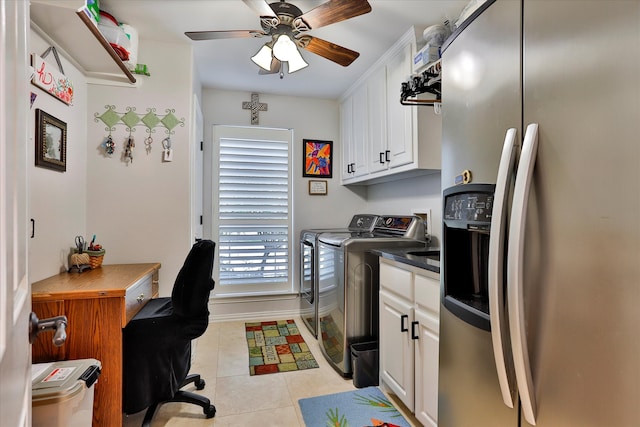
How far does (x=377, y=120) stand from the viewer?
2.80 metres

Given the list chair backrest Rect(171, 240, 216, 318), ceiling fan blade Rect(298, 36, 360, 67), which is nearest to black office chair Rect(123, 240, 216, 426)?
chair backrest Rect(171, 240, 216, 318)

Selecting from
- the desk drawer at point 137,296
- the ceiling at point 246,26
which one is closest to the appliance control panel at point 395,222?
the ceiling at point 246,26

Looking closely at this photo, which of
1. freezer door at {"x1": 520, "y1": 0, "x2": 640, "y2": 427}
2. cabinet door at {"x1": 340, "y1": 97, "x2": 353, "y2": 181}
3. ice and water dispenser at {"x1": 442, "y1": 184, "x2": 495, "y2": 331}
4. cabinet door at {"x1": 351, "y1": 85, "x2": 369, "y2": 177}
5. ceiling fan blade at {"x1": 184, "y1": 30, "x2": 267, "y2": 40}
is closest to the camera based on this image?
freezer door at {"x1": 520, "y1": 0, "x2": 640, "y2": 427}

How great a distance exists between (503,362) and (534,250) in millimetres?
302

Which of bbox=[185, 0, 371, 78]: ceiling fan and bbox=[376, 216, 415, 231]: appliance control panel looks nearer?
bbox=[185, 0, 371, 78]: ceiling fan

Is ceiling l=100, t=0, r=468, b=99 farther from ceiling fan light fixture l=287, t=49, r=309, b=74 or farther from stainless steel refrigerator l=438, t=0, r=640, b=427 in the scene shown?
stainless steel refrigerator l=438, t=0, r=640, b=427

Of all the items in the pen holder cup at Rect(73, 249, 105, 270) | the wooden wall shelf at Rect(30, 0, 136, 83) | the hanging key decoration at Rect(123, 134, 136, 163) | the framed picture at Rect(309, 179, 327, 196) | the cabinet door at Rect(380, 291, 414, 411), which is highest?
the wooden wall shelf at Rect(30, 0, 136, 83)

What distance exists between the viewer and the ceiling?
2008 millimetres

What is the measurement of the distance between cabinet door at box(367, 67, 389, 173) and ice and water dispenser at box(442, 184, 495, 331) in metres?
1.58

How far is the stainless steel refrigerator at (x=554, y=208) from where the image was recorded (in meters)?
0.56

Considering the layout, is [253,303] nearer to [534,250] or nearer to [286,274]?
[286,274]

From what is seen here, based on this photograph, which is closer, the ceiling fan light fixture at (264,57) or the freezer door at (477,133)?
the freezer door at (477,133)

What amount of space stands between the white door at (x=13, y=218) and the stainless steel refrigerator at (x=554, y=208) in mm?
940

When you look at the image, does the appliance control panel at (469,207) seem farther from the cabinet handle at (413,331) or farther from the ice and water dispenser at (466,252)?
the cabinet handle at (413,331)
